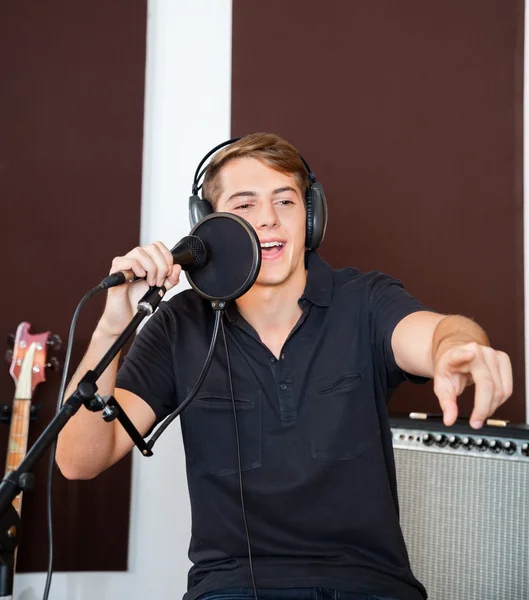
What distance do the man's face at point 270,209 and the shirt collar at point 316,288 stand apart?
0.13 ft

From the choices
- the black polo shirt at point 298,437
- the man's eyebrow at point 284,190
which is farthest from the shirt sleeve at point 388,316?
the man's eyebrow at point 284,190

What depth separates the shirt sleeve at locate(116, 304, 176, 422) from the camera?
1669 mm

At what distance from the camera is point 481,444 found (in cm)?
232

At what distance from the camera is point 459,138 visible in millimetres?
2893

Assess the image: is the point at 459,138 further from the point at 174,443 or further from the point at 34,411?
the point at 34,411

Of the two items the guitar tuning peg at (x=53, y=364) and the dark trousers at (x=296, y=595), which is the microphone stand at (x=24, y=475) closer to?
the dark trousers at (x=296, y=595)

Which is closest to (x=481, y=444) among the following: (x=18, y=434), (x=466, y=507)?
(x=466, y=507)

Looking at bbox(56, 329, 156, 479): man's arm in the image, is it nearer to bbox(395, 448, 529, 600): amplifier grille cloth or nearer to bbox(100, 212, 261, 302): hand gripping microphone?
bbox(100, 212, 261, 302): hand gripping microphone

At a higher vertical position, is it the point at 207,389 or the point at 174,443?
the point at 207,389

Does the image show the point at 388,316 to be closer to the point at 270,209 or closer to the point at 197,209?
the point at 270,209

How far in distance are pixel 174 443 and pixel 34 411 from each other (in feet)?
1.77

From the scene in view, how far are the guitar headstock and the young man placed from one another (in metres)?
0.89

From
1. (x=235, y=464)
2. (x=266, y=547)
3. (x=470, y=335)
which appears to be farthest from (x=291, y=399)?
(x=470, y=335)

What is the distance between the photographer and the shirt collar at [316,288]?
1794 mm
